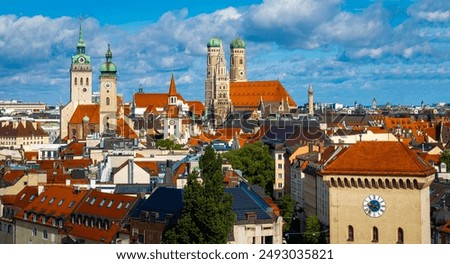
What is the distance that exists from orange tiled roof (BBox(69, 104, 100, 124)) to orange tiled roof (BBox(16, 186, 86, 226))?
6428cm

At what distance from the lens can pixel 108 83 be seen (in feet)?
343

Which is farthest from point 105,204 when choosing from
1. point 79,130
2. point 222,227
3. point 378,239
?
point 79,130

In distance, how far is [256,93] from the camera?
5925 inches

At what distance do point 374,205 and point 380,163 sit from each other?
128 cm

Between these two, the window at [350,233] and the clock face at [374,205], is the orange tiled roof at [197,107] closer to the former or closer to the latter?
the window at [350,233]

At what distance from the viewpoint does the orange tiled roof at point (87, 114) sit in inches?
4018

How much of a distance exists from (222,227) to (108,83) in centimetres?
8077

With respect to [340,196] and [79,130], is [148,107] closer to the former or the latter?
[79,130]

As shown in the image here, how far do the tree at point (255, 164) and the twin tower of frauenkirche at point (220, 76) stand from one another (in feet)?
219

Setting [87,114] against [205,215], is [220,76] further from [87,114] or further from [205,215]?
[205,215]

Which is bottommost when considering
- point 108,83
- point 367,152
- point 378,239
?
point 378,239

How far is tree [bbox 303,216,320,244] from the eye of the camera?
1531 inches

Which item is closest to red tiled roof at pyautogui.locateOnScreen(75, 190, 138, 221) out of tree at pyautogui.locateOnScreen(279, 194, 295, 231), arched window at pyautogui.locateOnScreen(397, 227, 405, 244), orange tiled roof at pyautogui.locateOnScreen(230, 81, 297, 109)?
arched window at pyautogui.locateOnScreen(397, 227, 405, 244)

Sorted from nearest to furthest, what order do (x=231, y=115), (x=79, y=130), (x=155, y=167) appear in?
1. (x=155, y=167)
2. (x=79, y=130)
3. (x=231, y=115)
